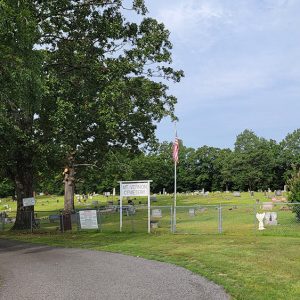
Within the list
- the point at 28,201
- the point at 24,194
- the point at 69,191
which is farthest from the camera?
the point at 69,191

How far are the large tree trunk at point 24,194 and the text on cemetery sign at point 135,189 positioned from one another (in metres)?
6.58

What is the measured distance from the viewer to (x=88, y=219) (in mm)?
22672

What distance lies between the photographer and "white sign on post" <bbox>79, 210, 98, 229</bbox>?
22.6 m

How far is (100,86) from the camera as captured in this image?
854 inches

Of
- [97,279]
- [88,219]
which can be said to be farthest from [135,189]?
[97,279]

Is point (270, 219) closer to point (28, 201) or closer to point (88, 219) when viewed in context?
point (88, 219)

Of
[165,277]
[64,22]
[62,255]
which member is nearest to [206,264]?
[165,277]

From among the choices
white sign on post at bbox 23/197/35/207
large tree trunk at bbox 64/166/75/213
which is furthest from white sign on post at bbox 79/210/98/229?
large tree trunk at bbox 64/166/75/213

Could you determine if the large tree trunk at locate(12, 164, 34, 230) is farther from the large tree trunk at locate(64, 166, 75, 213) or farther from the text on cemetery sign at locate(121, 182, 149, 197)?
the large tree trunk at locate(64, 166, 75, 213)

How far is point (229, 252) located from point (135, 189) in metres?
9.26

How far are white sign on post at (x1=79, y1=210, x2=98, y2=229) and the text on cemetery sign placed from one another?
6.74 feet

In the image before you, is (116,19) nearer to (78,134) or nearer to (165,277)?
(78,134)

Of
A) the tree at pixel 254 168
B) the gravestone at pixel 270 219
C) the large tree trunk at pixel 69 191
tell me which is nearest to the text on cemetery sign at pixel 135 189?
the gravestone at pixel 270 219

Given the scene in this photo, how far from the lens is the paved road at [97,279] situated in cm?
776
